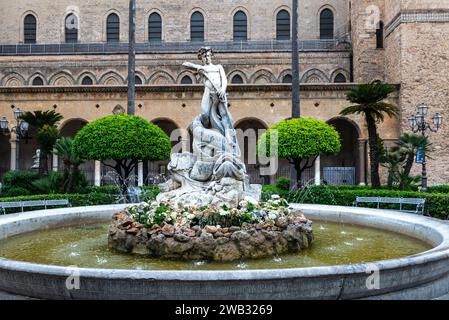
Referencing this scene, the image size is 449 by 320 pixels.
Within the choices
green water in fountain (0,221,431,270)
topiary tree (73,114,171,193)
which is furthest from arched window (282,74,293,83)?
green water in fountain (0,221,431,270)

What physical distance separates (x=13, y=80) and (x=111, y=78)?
266 inches

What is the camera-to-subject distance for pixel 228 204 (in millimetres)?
7305

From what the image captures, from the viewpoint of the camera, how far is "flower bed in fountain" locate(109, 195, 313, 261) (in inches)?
233

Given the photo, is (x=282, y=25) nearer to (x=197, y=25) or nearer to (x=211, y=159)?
(x=197, y=25)

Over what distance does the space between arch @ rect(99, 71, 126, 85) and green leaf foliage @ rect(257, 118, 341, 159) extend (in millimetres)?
16613

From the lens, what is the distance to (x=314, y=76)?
29.7m

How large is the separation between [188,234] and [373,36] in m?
24.2

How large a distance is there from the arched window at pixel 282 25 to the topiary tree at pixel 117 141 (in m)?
19.6

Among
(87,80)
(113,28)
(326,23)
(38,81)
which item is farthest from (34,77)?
(326,23)

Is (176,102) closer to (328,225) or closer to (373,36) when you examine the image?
(373,36)

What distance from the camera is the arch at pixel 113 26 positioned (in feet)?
109

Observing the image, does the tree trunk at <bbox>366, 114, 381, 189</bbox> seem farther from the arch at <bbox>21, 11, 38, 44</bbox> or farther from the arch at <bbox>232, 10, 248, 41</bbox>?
the arch at <bbox>21, 11, 38, 44</bbox>

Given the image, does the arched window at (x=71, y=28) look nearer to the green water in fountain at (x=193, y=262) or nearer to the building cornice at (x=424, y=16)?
the building cornice at (x=424, y=16)
